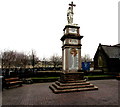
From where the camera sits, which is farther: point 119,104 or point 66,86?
point 66,86

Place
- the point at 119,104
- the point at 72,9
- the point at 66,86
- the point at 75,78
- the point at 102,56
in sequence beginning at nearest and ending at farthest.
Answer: the point at 119,104
the point at 66,86
the point at 75,78
the point at 72,9
the point at 102,56

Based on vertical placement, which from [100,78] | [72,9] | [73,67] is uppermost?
[72,9]

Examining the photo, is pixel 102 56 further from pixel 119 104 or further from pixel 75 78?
pixel 119 104

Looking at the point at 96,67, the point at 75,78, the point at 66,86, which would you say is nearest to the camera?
the point at 66,86

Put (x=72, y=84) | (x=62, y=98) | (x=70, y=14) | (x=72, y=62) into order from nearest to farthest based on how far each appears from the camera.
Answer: (x=62, y=98)
(x=72, y=84)
(x=72, y=62)
(x=70, y=14)

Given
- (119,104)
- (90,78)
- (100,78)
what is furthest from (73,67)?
(100,78)

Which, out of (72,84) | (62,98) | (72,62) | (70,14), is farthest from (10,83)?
(70,14)

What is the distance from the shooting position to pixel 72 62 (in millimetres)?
11812

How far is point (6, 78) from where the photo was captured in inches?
504

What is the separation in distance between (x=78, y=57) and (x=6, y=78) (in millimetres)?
8364

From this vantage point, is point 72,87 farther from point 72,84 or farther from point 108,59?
point 108,59

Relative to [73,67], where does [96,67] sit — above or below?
below

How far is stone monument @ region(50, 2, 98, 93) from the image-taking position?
11.0 meters

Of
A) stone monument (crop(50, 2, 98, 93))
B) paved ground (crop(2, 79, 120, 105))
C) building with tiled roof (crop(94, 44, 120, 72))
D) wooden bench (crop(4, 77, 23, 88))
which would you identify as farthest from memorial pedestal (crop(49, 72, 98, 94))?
building with tiled roof (crop(94, 44, 120, 72))
